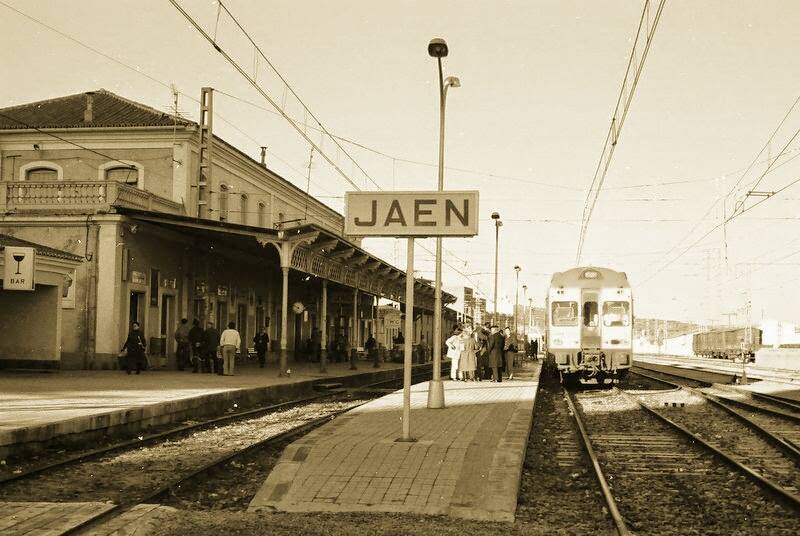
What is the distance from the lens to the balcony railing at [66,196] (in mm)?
24297

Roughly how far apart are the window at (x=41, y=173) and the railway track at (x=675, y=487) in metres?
24.0

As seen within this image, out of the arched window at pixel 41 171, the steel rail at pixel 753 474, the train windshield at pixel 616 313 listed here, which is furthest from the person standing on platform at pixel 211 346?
the steel rail at pixel 753 474

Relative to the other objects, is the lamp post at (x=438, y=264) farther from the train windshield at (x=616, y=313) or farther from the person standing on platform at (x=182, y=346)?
the person standing on platform at (x=182, y=346)

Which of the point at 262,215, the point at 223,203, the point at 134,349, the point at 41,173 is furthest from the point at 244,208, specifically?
the point at 134,349

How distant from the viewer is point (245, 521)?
6895 millimetres

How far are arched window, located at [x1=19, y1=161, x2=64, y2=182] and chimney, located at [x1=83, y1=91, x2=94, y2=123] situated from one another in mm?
1999

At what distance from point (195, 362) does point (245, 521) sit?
750 inches

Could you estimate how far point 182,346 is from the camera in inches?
Answer: 1021

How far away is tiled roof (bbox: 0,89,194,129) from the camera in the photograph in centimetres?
3189

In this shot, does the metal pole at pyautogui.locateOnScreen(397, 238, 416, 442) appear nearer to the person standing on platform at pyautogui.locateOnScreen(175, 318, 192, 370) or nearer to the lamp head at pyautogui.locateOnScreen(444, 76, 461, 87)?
the lamp head at pyautogui.locateOnScreen(444, 76, 461, 87)

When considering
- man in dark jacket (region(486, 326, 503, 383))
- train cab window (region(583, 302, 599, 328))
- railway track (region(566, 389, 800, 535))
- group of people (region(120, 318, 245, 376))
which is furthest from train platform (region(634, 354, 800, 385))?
railway track (region(566, 389, 800, 535))

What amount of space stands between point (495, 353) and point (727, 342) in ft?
159

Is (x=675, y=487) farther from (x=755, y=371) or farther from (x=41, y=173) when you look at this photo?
(x=755, y=371)

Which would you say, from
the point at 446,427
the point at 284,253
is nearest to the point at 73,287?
the point at 284,253
